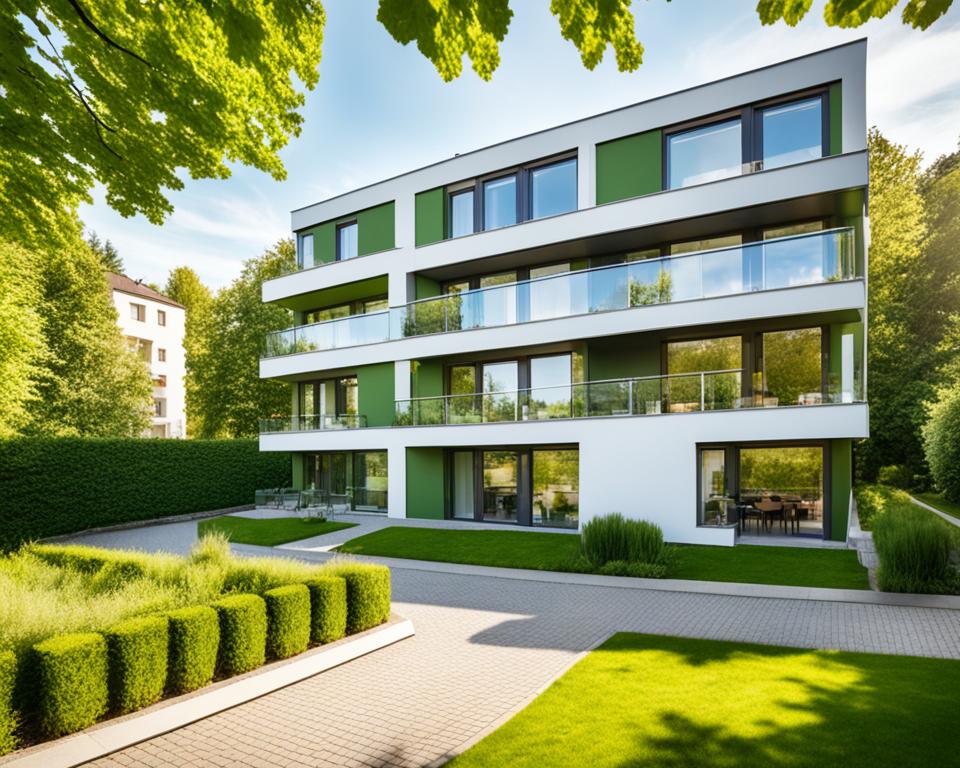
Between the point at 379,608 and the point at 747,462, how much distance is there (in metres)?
12.0

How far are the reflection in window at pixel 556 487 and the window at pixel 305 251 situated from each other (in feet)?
43.1

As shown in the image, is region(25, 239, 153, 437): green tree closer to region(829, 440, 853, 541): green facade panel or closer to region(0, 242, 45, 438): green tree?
region(0, 242, 45, 438): green tree

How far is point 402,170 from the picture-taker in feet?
72.6

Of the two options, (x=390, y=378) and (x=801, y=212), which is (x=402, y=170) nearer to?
(x=390, y=378)

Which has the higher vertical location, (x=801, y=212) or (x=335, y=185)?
(x=335, y=185)

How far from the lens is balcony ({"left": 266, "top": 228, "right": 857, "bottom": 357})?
1441cm

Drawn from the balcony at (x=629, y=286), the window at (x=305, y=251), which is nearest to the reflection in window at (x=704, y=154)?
the balcony at (x=629, y=286)

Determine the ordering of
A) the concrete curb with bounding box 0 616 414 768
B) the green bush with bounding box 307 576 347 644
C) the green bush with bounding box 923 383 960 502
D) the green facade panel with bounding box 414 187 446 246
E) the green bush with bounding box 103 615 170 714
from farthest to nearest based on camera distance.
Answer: the green facade panel with bounding box 414 187 446 246 → the green bush with bounding box 923 383 960 502 → the green bush with bounding box 307 576 347 644 → the green bush with bounding box 103 615 170 714 → the concrete curb with bounding box 0 616 414 768

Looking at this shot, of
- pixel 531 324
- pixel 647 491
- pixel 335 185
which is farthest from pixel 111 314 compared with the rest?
→ pixel 647 491

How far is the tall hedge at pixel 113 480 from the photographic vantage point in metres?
17.9

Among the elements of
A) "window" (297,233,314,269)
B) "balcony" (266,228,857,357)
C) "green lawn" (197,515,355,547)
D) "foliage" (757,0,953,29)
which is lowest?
"green lawn" (197,515,355,547)

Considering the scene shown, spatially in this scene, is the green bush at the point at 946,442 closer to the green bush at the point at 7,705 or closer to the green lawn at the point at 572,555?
the green lawn at the point at 572,555

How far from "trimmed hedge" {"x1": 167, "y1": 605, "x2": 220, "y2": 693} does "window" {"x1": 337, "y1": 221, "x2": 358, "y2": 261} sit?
1889 centimetres

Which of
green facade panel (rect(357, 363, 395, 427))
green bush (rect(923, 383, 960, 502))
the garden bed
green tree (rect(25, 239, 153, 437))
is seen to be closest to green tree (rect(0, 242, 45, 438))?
green tree (rect(25, 239, 153, 437))
